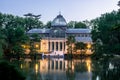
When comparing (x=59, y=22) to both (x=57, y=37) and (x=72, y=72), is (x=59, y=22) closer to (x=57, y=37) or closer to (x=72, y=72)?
(x=57, y=37)

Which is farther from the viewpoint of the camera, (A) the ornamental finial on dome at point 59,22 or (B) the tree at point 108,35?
(A) the ornamental finial on dome at point 59,22

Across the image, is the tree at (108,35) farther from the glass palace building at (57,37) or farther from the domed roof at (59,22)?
the domed roof at (59,22)

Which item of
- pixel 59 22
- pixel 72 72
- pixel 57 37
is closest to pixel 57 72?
pixel 72 72

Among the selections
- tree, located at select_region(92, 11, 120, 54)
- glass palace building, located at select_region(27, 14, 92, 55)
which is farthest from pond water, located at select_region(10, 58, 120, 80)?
glass palace building, located at select_region(27, 14, 92, 55)

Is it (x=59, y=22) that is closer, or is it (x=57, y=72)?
(x=57, y=72)

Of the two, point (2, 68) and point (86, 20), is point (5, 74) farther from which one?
point (86, 20)

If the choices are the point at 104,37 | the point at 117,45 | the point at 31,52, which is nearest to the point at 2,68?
the point at 117,45

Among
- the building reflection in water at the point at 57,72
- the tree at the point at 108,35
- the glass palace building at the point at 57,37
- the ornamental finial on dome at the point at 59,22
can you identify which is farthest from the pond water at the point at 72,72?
the ornamental finial on dome at the point at 59,22

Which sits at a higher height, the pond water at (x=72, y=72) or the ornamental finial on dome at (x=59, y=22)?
the ornamental finial on dome at (x=59, y=22)

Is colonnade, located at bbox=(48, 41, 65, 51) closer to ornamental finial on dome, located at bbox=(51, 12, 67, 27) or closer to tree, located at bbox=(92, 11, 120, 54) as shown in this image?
ornamental finial on dome, located at bbox=(51, 12, 67, 27)

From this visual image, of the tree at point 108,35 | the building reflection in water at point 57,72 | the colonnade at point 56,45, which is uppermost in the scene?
the tree at point 108,35

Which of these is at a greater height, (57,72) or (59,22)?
(59,22)

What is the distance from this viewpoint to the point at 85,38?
11356 centimetres

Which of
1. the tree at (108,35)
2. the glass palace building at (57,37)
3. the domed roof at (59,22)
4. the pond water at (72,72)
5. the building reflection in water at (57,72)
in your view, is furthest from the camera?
the domed roof at (59,22)
